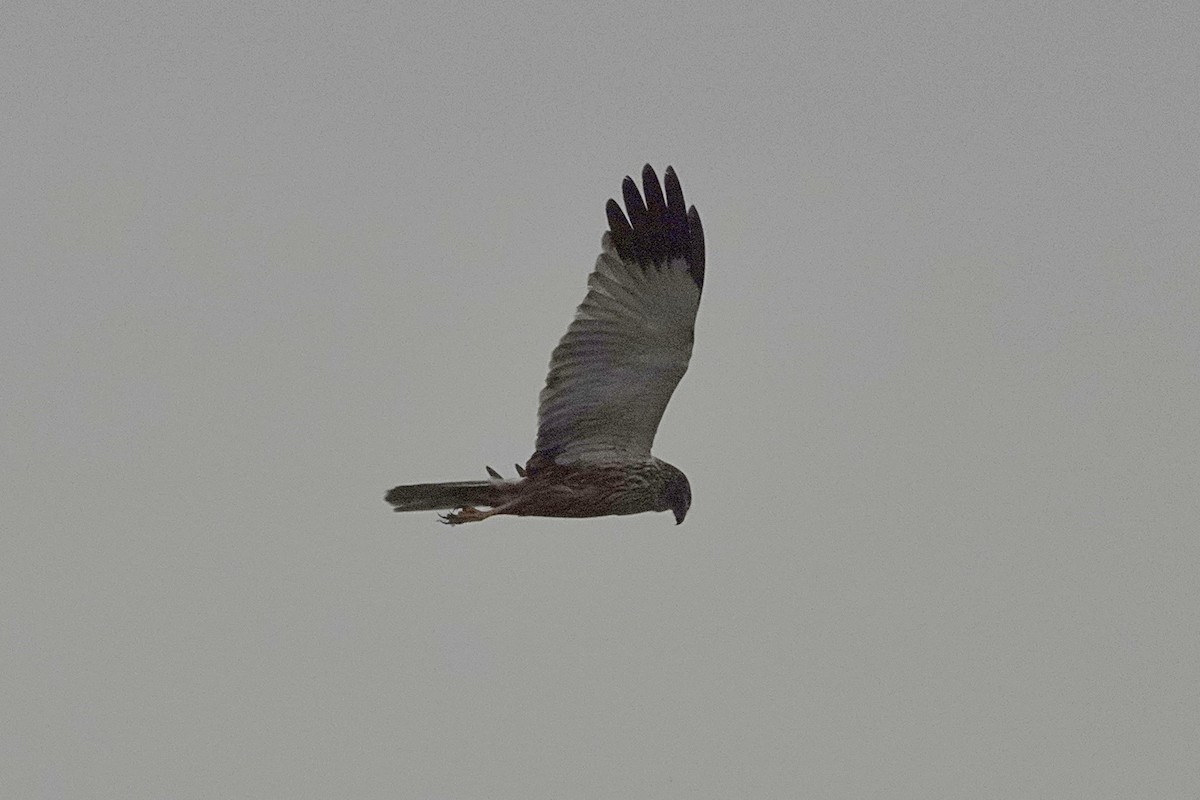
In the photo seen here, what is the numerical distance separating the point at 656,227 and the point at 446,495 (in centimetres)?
263

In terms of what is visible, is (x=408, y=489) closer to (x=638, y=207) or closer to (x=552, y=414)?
(x=552, y=414)

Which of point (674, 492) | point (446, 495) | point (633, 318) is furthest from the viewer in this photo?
point (674, 492)

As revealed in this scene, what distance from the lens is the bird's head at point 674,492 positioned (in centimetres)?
2212

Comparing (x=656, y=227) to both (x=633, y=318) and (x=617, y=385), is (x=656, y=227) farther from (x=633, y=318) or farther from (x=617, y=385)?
(x=617, y=385)

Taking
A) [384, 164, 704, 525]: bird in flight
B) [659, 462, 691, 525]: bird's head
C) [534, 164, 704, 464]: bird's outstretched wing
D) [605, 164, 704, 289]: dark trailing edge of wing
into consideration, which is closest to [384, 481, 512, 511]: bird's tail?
[384, 164, 704, 525]: bird in flight

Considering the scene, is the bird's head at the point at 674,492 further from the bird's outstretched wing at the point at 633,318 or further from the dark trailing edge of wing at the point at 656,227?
the dark trailing edge of wing at the point at 656,227

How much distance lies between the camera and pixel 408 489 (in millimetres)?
21547

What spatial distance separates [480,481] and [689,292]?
221 cm

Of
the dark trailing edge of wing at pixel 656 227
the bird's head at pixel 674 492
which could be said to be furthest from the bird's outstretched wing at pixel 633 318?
the bird's head at pixel 674 492

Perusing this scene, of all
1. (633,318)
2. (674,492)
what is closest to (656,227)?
(633,318)

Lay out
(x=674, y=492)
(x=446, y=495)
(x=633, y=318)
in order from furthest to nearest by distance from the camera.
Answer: (x=674, y=492), (x=446, y=495), (x=633, y=318)

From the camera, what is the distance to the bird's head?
2212 centimetres

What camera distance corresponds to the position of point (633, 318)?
21.3 meters

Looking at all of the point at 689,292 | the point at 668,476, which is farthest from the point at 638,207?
the point at 668,476
